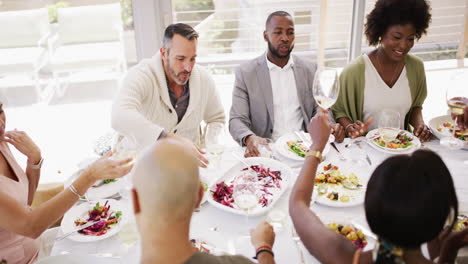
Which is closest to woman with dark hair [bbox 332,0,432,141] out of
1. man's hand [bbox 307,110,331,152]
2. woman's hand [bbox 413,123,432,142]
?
woman's hand [bbox 413,123,432,142]

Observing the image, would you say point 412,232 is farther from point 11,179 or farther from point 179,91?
point 179,91

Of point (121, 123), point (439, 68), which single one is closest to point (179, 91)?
point (121, 123)

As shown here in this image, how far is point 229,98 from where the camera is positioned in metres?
4.54

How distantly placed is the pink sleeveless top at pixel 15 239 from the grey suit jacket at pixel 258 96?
4.67ft

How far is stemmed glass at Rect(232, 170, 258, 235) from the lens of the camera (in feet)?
5.17

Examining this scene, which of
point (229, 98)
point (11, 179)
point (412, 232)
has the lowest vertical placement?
point (229, 98)

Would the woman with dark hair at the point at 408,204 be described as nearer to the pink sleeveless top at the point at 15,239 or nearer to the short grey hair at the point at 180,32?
the pink sleeveless top at the point at 15,239

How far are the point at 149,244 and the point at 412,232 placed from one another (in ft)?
2.17

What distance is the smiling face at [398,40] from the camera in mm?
2574

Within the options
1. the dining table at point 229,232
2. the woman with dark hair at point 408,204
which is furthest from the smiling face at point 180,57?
the woman with dark hair at point 408,204

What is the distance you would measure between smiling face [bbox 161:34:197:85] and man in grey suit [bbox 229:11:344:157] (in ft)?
1.70

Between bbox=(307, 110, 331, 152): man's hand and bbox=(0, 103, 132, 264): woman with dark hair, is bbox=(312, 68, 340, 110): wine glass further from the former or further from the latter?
bbox=(0, 103, 132, 264): woman with dark hair

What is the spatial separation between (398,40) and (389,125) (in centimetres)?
72

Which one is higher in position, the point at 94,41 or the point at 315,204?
the point at 94,41
